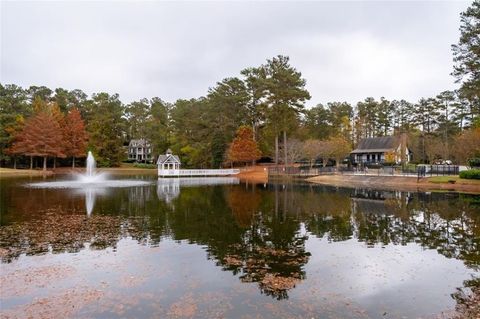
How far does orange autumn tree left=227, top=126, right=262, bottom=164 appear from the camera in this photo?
56531mm

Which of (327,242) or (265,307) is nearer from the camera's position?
(265,307)

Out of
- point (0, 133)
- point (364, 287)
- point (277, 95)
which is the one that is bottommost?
point (364, 287)

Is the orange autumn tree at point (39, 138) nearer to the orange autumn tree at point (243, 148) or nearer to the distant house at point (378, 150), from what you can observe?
the orange autumn tree at point (243, 148)

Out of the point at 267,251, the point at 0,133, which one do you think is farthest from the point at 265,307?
the point at 0,133

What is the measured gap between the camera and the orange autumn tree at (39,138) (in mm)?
60375

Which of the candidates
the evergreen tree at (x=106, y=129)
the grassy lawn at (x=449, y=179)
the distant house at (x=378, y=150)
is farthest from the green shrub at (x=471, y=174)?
the evergreen tree at (x=106, y=129)

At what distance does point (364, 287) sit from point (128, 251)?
7.21 m

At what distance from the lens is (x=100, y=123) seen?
73.1m

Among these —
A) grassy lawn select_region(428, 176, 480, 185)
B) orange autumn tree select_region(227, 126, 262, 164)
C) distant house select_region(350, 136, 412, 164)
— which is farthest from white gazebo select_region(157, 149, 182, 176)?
distant house select_region(350, 136, 412, 164)

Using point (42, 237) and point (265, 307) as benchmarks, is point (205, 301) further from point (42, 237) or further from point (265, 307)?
point (42, 237)

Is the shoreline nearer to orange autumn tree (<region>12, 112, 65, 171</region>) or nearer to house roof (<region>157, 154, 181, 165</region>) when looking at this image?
house roof (<region>157, 154, 181, 165</region>)

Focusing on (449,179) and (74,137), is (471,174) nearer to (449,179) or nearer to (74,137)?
(449,179)

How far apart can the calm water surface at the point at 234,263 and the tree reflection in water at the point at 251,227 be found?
0.05m

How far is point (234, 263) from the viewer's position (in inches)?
408
